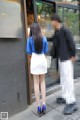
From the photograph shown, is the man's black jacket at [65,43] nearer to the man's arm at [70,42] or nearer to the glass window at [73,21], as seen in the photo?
the man's arm at [70,42]

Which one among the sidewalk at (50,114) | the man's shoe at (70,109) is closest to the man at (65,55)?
the man's shoe at (70,109)

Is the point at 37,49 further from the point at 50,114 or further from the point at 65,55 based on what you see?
the point at 50,114

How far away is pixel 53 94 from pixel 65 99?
0.97 meters

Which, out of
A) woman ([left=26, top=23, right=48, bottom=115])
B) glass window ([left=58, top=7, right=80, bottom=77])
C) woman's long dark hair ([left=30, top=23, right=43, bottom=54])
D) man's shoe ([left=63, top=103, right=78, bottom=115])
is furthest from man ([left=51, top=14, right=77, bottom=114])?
glass window ([left=58, top=7, right=80, bottom=77])

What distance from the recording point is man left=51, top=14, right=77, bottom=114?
4.59m

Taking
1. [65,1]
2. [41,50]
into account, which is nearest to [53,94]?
[41,50]

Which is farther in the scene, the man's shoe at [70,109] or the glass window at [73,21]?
the glass window at [73,21]

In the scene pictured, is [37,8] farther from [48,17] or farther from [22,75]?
[22,75]

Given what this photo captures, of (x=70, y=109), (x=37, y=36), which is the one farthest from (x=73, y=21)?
(x=70, y=109)

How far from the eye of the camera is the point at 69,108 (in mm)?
4797

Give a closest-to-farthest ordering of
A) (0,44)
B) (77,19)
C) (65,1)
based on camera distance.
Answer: (0,44) → (65,1) → (77,19)

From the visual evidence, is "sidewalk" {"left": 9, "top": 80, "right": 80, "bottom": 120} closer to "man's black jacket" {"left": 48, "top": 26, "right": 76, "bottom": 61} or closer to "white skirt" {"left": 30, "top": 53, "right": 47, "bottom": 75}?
"white skirt" {"left": 30, "top": 53, "right": 47, "bottom": 75}

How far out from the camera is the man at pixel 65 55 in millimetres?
4590

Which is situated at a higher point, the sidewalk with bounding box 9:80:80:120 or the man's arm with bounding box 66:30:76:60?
the man's arm with bounding box 66:30:76:60
